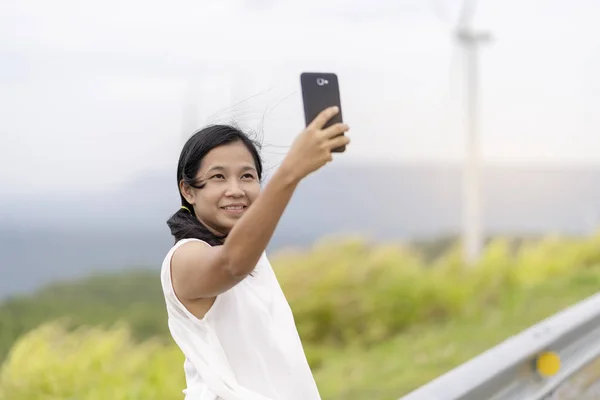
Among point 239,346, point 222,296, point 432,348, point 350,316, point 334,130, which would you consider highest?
point 334,130

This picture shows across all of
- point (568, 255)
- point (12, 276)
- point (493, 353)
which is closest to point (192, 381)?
point (493, 353)

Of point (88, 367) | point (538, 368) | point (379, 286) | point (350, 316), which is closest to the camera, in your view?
point (538, 368)

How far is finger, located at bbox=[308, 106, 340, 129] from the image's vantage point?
5.05ft

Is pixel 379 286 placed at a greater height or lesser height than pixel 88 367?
lesser

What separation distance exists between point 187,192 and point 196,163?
74 millimetres

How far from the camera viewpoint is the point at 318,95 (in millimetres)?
1575

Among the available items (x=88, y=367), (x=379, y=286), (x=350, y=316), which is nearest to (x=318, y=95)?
(x=88, y=367)

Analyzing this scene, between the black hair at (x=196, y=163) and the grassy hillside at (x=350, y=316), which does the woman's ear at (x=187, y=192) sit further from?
the grassy hillside at (x=350, y=316)

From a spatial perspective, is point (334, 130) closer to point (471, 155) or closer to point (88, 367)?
point (88, 367)

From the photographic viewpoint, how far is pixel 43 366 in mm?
4793

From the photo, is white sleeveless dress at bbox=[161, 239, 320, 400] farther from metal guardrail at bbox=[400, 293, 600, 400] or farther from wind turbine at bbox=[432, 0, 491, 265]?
wind turbine at bbox=[432, 0, 491, 265]

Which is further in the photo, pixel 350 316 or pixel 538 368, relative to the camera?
pixel 350 316

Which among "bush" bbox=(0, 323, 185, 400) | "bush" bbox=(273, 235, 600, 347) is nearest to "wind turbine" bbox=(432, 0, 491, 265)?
"bush" bbox=(273, 235, 600, 347)

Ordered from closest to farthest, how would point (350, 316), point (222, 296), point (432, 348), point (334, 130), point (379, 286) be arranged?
point (334, 130)
point (222, 296)
point (432, 348)
point (350, 316)
point (379, 286)
